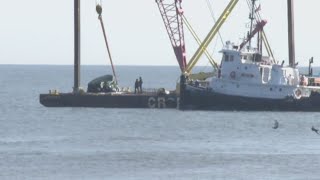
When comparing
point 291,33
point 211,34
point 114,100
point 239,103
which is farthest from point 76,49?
point 291,33

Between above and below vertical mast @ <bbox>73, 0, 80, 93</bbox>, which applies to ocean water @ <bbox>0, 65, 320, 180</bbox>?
below

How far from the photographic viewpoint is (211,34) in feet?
450

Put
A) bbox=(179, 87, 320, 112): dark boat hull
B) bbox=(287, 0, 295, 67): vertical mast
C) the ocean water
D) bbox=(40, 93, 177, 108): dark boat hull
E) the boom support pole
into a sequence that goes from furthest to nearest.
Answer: the boom support pole < bbox=(287, 0, 295, 67): vertical mast < bbox=(40, 93, 177, 108): dark boat hull < bbox=(179, 87, 320, 112): dark boat hull < the ocean water

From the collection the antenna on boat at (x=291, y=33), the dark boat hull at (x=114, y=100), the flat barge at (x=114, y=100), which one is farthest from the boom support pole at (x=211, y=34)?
the dark boat hull at (x=114, y=100)

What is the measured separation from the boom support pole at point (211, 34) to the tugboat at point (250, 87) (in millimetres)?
12511

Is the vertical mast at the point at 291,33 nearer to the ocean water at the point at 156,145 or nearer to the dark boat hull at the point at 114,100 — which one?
the ocean water at the point at 156,145

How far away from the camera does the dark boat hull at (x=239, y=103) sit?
397ft

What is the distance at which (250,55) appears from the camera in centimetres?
12181

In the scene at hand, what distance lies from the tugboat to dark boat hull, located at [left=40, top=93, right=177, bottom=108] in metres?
3.71

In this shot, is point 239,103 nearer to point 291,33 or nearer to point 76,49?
point 291,33

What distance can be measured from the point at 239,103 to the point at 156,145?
32.6 m

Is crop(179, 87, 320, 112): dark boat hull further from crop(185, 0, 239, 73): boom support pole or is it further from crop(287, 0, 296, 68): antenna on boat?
crop(185, 0, 239, 73): boom support pole

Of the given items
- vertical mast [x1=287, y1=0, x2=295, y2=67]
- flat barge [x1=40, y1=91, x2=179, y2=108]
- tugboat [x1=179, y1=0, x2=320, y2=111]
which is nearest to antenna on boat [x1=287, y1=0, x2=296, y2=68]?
vertical mast [x1=287, y1=0, x2=295, y2=67]

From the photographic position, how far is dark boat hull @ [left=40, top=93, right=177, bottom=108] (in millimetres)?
126938
